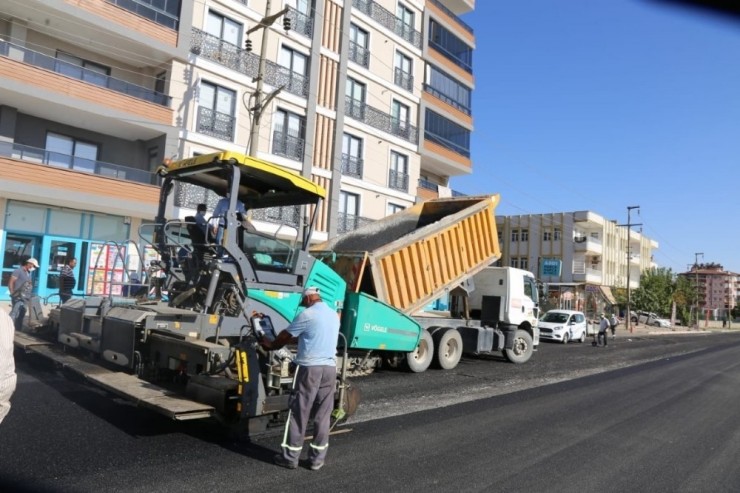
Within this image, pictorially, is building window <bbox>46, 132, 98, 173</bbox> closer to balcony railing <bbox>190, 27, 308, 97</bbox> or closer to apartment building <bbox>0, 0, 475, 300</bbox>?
apartment building <bbox>0, 0, 475, 300</bbox>

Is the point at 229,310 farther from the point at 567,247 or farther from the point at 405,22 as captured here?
the point at 567,247

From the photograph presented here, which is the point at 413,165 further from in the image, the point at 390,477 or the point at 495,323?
the point at 390,477

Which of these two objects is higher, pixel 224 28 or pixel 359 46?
pixel 359 46

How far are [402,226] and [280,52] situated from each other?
14683 millimetres

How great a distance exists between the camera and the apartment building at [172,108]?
57.2 feet

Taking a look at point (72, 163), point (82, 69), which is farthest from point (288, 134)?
point (72, 163)

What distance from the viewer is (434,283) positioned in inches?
477

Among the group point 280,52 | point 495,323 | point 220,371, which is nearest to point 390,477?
point 220,371

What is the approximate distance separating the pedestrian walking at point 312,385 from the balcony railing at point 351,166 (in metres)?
23.0

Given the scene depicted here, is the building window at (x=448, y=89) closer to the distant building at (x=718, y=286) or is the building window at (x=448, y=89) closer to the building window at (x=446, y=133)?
the building window at (x=446, y=133)

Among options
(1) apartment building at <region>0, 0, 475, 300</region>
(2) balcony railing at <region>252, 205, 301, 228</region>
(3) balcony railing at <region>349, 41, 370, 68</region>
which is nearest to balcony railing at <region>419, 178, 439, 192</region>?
(1) apartment building at <region>0, 0, 475, 300</region>

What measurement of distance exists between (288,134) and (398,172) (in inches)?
326

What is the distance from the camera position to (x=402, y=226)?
44.1 feet

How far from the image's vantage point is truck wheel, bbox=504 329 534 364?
14.8 m
